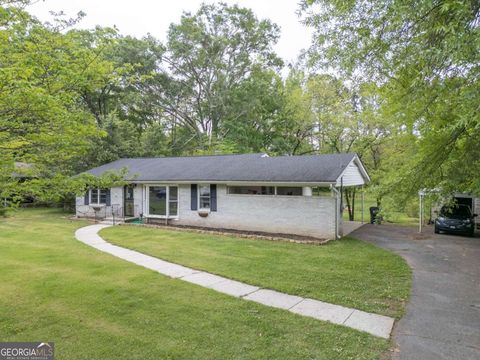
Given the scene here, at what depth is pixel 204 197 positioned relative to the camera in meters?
15.8

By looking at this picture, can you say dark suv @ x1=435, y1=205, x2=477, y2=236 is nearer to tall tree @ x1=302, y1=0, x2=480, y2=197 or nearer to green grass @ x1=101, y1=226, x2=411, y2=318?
green grass @ x1=101, y1=226, x2=411, y2=318

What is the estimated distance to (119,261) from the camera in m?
9.02

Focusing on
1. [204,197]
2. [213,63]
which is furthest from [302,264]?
[213,63]

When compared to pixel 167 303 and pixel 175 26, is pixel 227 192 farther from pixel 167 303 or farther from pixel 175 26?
pixel 175 26

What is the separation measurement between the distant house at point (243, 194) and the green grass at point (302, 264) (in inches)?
65.0

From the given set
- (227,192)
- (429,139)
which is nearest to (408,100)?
(429,139)

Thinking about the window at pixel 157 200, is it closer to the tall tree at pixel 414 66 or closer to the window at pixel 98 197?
the window at pixel 98 197

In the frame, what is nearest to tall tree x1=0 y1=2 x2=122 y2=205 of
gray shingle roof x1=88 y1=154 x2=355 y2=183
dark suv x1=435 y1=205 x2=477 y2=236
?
gray shingle roof x1=88 y1=154 x2=355 y2=183

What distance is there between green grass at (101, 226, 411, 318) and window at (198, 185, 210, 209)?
8.19ft

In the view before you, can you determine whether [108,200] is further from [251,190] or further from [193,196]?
[251,190]

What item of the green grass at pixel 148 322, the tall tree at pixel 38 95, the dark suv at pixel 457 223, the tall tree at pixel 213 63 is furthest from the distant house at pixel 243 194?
the tall tree at pixel 213 63

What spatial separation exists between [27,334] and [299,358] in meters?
4.05

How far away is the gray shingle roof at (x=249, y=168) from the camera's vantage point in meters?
13.3

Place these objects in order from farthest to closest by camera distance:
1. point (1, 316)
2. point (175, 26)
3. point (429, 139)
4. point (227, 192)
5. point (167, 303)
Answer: point (175, 26)
point (227, 192)
point (429, 139)
point (167, 303)
point (1, 316)
